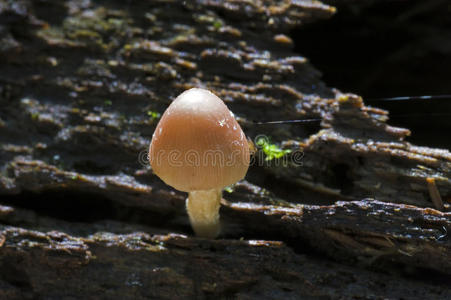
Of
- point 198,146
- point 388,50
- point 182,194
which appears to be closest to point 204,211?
point 182,194

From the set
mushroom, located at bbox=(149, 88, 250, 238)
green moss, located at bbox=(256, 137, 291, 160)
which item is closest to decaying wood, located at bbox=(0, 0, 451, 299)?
green moss, located at bbox=(256, 137, 291, 160)

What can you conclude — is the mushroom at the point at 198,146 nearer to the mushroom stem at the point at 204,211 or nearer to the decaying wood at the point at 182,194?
the mushroom stem at the point at 204,211

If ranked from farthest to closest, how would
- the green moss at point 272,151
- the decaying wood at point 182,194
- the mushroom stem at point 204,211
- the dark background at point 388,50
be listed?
the dark background at point 388,50, the green moss at point 272,151, the mushroom stem at point 204,211, the decaying wood at point 182,194

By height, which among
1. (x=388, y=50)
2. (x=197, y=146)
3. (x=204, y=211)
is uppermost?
(x=388, y=50)

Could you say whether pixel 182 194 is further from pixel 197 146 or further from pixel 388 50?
pixel 388 50

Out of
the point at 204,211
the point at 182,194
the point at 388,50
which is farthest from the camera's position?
the point at 388,50

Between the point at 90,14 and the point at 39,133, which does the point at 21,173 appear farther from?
the point at 90,14

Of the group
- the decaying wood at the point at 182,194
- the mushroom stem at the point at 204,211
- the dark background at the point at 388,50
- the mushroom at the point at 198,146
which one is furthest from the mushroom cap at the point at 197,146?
the dark background at the point at 388,50
